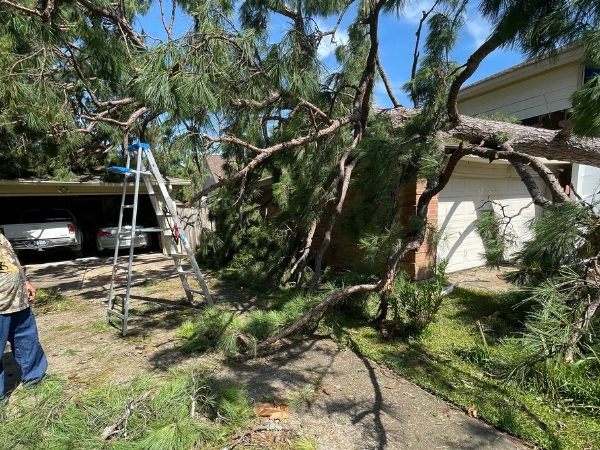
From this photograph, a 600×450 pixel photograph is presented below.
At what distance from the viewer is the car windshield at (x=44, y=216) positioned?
11.7 metres

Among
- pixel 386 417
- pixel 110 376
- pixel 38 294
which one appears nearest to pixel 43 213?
pixel 38 294

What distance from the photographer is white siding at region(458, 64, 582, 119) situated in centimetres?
791

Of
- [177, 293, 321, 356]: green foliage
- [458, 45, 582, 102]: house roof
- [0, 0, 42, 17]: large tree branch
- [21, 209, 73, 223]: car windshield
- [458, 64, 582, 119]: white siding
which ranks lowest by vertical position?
[177, 293, 321, 356]: green foliage

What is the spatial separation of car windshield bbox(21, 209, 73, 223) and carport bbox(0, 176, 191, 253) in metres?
0.73

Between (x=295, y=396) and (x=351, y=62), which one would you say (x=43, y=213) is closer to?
(x=351, y=62)

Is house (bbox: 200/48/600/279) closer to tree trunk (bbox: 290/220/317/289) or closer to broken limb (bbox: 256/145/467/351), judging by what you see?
tree trunk (bbox: 290/220/317/289)

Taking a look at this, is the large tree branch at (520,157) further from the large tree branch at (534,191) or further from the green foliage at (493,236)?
the green foliage at (493,236)

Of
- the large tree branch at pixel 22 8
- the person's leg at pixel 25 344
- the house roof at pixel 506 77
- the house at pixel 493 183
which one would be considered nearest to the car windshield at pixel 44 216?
the house at pixel 493 183

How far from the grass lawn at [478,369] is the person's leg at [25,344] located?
3.18 meters

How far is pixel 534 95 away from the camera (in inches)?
342

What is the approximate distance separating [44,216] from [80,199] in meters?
4.33

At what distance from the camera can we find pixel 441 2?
476 centimetres

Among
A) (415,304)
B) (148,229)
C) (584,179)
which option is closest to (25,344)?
(148,229)

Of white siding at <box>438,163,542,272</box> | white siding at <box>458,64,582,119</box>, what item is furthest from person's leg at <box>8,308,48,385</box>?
white siding at <box>458,64,582,119</box>
